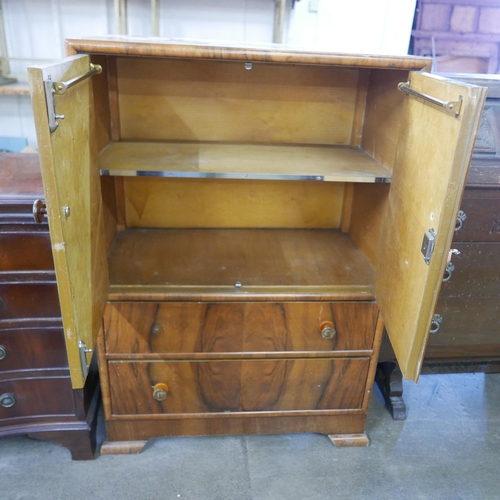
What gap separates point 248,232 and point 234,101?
1.55ft

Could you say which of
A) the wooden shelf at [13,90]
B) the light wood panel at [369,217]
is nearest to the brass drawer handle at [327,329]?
the light wood panel at [369,217]

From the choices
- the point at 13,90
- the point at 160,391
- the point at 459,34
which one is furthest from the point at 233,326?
the point at 459,34

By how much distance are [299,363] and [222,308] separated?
322 mm

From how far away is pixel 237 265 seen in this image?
146cm

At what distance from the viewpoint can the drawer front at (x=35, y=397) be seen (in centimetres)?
137

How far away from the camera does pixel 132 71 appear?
1.45 metres

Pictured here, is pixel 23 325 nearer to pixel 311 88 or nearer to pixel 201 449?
pixel 201 449

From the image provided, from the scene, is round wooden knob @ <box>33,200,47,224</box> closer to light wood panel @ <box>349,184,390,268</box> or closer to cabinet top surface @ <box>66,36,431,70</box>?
cabinet top surface @ <box>66,36,431,70</box>

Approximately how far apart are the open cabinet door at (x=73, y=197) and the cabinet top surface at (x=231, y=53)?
0.06 m

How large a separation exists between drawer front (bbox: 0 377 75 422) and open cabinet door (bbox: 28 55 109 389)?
0.41 metres

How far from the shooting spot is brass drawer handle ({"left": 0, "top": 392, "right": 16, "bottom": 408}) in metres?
1.37

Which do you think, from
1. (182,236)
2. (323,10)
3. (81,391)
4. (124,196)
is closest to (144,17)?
(323,10)

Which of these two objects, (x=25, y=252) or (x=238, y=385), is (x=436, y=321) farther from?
(x=25, y=252)

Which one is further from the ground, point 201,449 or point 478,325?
point 478,325
